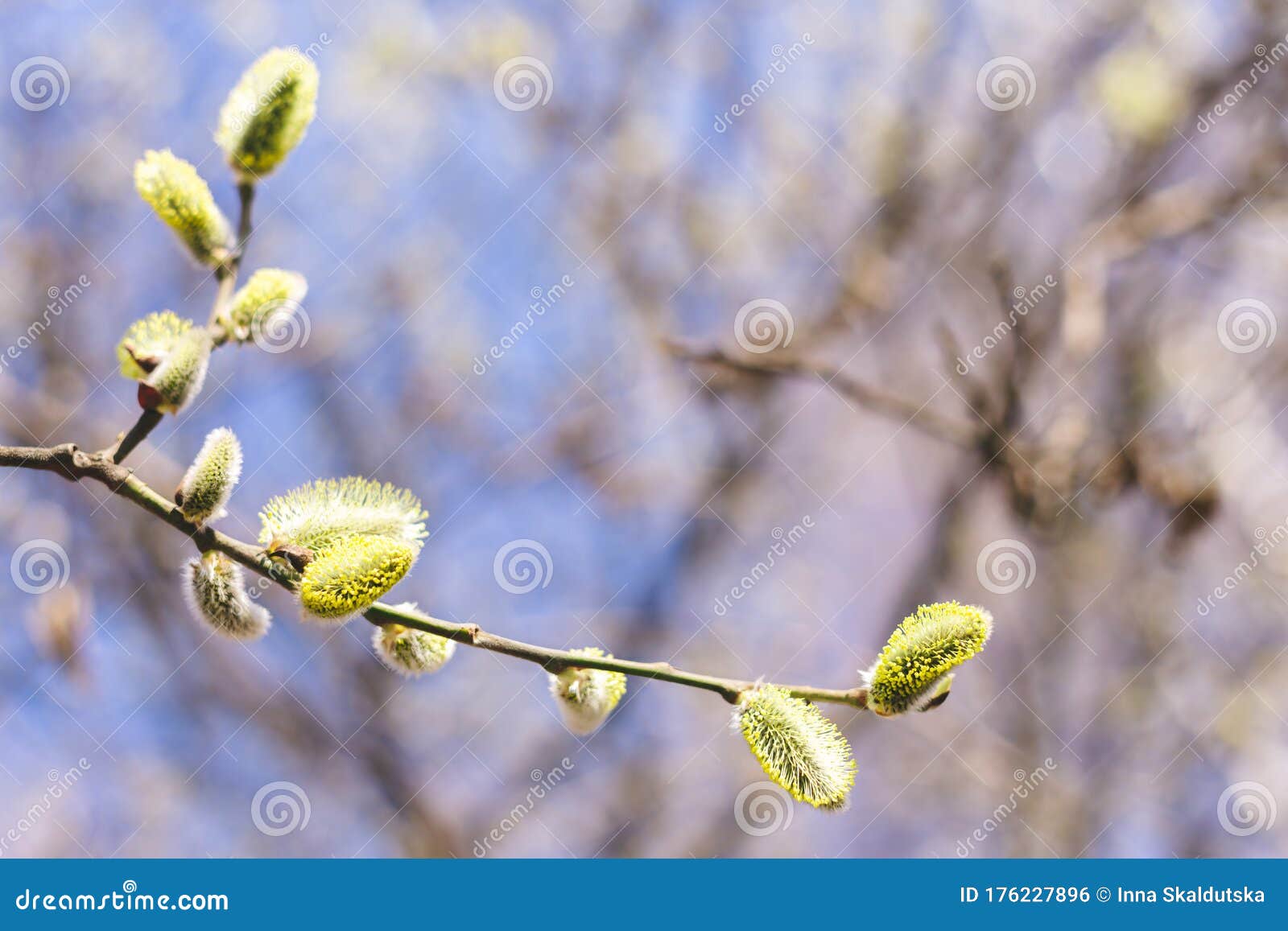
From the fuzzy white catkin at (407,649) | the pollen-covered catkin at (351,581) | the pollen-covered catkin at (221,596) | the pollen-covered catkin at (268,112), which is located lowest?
the pollen-covered catkin at (221,596)

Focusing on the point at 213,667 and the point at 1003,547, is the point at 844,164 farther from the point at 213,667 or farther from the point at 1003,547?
the point at 213,667

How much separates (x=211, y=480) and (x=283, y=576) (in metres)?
0.14

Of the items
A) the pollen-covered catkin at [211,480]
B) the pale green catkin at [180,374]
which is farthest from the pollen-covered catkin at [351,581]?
the pale green catkin at [180,374]

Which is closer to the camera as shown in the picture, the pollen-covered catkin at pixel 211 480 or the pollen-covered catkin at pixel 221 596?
the pollen-covered catkin at pixel 211 480

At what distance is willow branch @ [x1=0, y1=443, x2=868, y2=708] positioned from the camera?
110 centimetres

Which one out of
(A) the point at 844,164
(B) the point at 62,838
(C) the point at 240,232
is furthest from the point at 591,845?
(C) the point at 240,232

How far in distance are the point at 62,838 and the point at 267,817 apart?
80cm

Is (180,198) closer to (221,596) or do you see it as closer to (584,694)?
(221,596)

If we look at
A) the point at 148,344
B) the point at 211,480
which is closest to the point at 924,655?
the point at 211,480

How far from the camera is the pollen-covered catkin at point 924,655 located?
116 cm

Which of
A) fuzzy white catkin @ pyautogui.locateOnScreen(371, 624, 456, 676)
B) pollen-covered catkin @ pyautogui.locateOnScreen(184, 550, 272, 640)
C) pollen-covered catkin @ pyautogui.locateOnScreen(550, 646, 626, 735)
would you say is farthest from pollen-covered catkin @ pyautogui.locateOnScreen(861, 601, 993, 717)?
pollen-covered catkin @ pyautogui.locateOnScreen(184, 550, 272, 640)

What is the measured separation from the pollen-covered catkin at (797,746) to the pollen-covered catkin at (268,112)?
97cm

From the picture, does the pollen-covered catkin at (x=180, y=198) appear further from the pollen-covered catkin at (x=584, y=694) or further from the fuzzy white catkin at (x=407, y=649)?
the pollen-covered catkin at (x=584, y=694)

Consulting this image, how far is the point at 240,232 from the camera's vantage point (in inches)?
53.7
